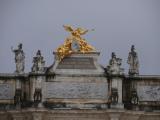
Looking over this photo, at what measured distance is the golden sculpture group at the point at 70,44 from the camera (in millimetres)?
36344

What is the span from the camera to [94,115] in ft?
116

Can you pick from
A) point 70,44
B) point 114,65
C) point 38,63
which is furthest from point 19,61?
point 114,65

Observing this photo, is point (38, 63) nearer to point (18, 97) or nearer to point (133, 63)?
point (18, 97)

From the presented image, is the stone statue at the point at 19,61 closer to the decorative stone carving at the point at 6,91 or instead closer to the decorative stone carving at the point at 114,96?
the decorative stone carving at the point at 6,91

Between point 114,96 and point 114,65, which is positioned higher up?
point 114,65

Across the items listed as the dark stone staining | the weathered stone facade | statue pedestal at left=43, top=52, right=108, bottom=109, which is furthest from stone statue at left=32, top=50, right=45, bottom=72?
the dark stone staining

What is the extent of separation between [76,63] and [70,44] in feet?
3.53

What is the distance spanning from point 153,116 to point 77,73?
459 centimetres

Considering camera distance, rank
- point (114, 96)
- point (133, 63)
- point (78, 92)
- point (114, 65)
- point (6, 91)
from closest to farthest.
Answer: point (114, 96)
point (114, 65)
point (78, 92)
point (133, 63)
point (6, 91)

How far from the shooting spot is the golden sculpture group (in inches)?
1431

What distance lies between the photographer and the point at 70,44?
3659 centimetres

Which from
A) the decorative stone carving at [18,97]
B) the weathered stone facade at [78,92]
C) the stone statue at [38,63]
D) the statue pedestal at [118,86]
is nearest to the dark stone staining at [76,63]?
the weathered stone facade at [78,92]

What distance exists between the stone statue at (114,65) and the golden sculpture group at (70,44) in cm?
135

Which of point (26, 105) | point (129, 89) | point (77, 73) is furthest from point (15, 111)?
point (129, 89)
